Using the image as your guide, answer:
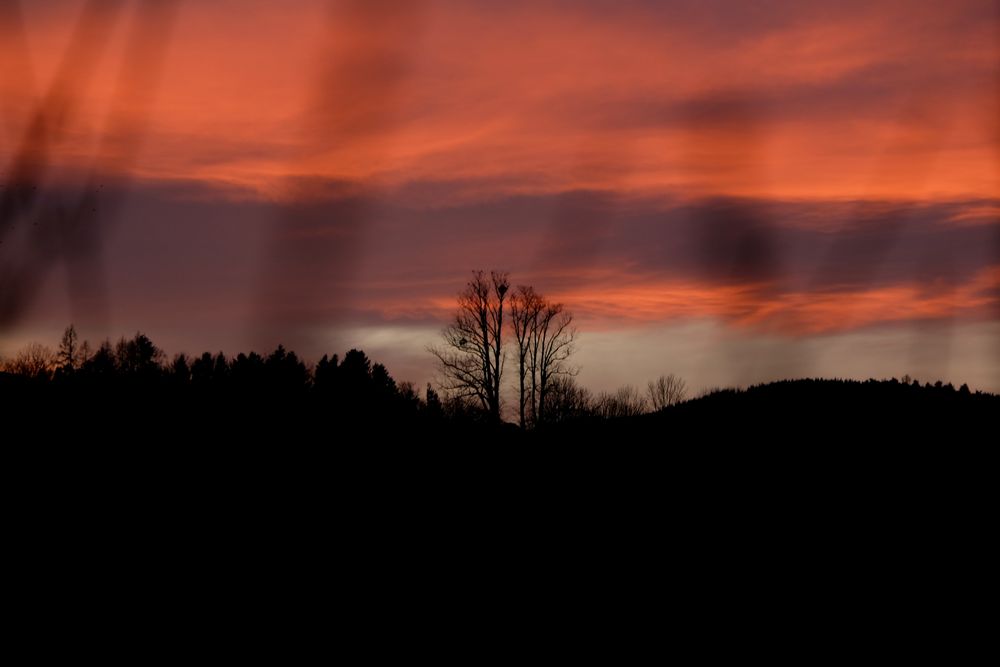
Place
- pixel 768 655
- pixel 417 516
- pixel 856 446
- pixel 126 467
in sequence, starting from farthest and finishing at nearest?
pixel 856 446, pixel 417 516, pixel 126 467, pixel 768 655

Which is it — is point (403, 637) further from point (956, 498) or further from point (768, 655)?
point (956, 498)

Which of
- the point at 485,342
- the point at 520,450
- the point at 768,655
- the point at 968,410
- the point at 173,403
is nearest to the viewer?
the point at 768,655

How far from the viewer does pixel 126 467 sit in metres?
19.3

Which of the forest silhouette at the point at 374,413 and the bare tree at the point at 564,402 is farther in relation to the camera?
the bare tree at the point at 564,402

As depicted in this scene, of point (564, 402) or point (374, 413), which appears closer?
point (374, 413)

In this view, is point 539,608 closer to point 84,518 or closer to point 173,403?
point 84,518

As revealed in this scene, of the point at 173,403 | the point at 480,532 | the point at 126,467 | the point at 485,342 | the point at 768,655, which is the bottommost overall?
the point at 768,655

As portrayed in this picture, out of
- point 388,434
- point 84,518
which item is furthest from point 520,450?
point 84,518

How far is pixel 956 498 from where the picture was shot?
68.9 feet

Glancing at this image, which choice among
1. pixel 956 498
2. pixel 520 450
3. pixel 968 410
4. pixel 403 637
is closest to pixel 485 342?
pixel 520 450

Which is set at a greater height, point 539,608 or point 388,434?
point 388,434

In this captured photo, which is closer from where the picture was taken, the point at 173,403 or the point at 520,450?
the point at 173,403

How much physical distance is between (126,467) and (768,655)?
43.4 ft

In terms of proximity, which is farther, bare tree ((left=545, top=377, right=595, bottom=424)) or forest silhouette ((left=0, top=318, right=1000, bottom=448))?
bare tree ((left=545, top=377, right=595, bottom=424))
